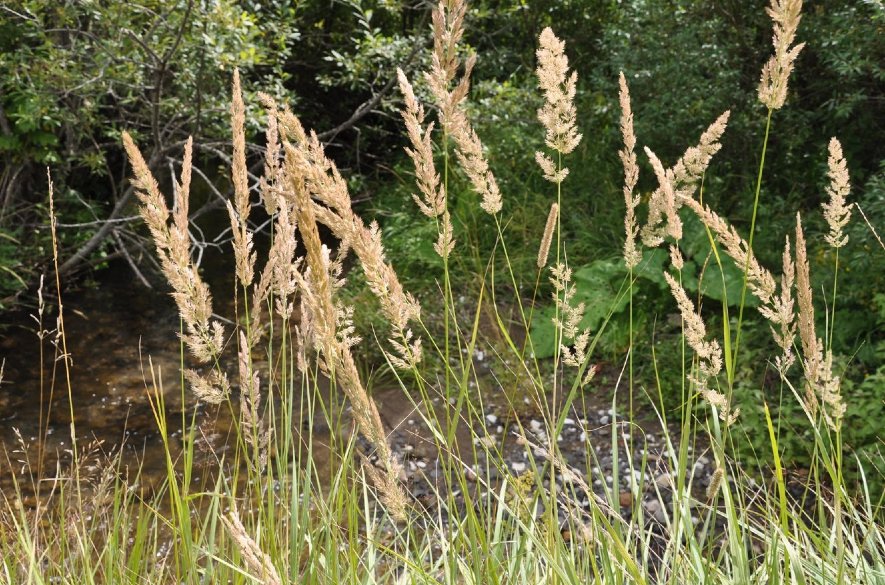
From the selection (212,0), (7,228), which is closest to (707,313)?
(212,0)

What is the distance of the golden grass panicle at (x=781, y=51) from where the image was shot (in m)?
1.54

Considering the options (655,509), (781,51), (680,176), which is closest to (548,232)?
(680,176)

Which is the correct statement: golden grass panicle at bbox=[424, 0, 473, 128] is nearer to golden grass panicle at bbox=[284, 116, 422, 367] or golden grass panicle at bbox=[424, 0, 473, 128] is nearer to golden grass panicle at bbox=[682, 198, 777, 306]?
golden grass panicle at bbox=[284, 116, 422, 367]

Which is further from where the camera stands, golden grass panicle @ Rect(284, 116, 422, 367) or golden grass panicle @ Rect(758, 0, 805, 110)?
golden grass panicle @ Rect(758, 0, 805, 110)

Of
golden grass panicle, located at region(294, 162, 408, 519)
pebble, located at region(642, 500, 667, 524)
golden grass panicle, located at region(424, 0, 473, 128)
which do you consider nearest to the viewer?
golden grass panicle, located at region(294, 162, 408, 519)

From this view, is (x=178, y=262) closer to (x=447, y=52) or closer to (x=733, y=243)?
(x=447, y=52)

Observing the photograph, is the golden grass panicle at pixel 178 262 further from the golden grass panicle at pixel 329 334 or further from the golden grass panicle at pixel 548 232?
the golden grass panicle at pixel 548 232

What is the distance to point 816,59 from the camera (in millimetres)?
5727

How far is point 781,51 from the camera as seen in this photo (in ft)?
5.30

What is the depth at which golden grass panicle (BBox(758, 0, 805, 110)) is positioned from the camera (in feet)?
5.07

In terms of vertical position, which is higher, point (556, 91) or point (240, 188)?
point (556, 91)

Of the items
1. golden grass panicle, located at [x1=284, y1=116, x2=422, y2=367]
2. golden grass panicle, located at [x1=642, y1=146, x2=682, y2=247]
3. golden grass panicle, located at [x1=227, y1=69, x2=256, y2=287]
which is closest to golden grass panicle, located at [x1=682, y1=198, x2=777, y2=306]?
golden grass panicle, located at [x1=642, y1=146, x2=682, y2=247]

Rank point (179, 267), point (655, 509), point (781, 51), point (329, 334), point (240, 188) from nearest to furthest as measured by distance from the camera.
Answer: point (329, 334) < point (179, 267) < point (781, 51) < point (240, 188) < point (655, 509)

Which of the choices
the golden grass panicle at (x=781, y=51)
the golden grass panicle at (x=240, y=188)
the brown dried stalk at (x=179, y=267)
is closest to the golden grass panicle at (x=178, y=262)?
the brown dried stalk at (x=179, y=267)
